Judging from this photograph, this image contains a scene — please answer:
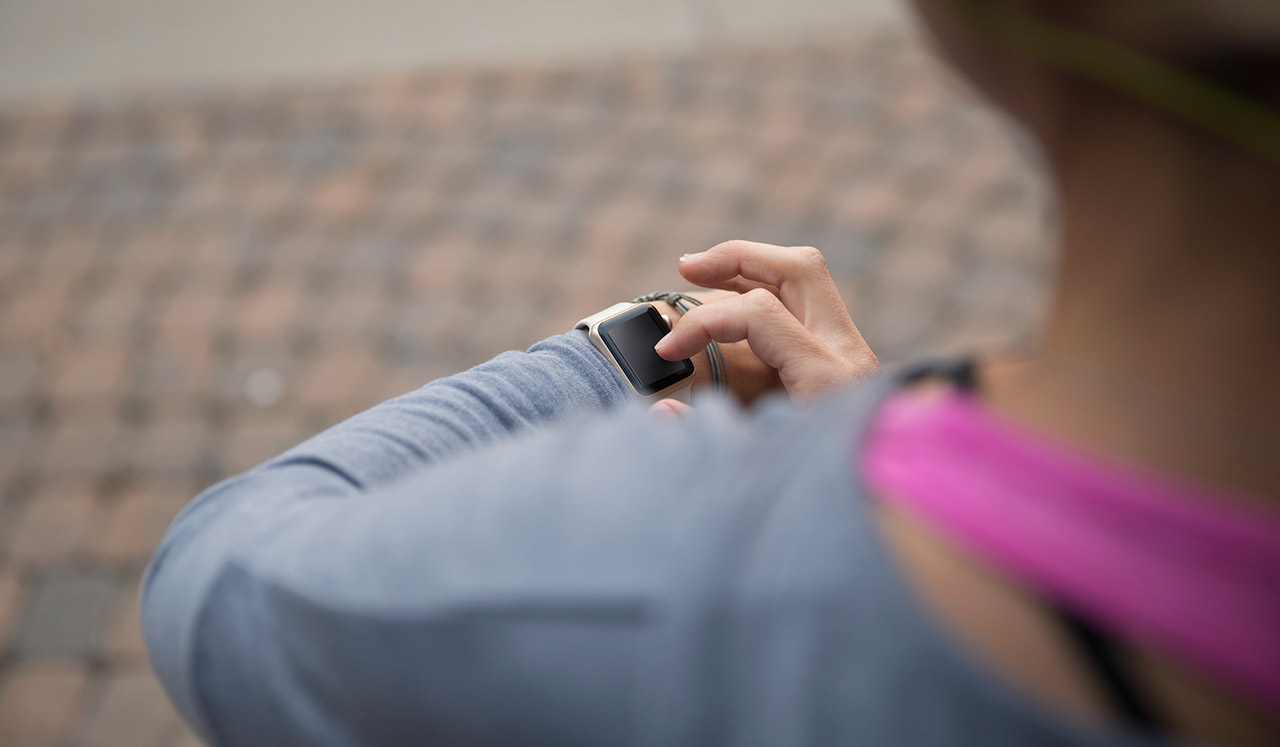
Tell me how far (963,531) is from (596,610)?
0.20 m

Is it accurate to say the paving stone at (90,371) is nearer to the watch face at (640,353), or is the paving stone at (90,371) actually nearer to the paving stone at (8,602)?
the paving stone at (8,602)

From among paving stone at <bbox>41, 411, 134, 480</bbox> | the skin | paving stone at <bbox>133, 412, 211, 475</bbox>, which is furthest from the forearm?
paving stone at <bbox>41, 411, 134, 480</bbox>

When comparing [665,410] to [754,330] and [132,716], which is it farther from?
[132,716]

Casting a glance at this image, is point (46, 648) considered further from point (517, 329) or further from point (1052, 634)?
point (1052, 634)

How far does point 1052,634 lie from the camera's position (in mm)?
441

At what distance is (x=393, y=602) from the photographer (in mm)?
581

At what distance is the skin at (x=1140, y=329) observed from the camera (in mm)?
433

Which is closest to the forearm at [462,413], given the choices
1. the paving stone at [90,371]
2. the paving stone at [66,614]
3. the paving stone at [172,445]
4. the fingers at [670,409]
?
the fingers at [670,409]

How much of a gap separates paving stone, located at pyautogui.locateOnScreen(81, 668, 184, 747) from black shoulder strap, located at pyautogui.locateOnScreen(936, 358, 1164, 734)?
6.04 ft

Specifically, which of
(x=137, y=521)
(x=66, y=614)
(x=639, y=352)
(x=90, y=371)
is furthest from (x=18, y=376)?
(x=639, y=352)

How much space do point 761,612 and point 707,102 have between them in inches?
111

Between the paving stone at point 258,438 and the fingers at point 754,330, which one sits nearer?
the fingers at point 754,330

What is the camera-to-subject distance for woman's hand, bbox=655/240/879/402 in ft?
3.39

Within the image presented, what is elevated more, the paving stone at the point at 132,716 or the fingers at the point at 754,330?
the fingers at the point at 754,330
